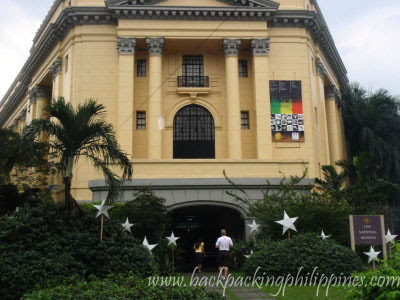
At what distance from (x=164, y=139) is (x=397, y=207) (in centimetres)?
2218

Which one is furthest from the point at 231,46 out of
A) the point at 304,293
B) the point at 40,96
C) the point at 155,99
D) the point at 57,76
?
the point at 304,293

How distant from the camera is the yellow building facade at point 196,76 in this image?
1180 inches

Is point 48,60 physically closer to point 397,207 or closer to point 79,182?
point 79,182

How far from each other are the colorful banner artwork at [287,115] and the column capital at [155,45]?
7.67m

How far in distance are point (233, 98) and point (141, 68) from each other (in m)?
7.09

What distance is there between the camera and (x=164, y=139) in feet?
103

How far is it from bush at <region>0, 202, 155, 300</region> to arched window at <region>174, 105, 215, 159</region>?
18.1m

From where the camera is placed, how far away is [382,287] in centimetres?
708

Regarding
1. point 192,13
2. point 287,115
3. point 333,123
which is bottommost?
point 287,115

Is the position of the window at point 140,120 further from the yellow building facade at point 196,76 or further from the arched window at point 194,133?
the arched window at point 194,133

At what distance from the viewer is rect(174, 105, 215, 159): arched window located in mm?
31578

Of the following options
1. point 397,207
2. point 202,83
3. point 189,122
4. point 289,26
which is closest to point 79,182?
point 189,122

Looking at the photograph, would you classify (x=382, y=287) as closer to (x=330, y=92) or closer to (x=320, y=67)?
(x=320, y=67)

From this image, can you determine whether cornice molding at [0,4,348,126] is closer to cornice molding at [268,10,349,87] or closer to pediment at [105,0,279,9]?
cornice molding at [268,10,349,87]
